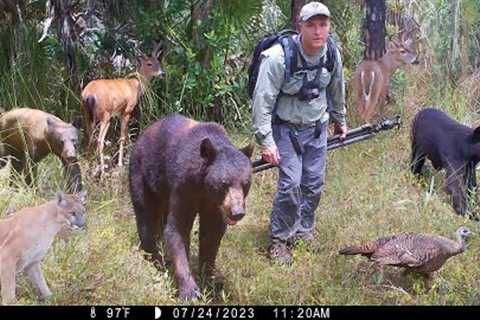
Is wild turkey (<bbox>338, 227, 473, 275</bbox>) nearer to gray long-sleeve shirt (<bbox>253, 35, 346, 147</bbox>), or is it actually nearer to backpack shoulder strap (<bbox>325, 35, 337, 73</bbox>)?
gray long-sleeve shirt (<bbox>253, 35, 346, 147</bbox>)

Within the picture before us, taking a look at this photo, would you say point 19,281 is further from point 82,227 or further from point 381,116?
point 381,116

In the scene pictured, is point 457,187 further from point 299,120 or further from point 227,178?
point 227,178

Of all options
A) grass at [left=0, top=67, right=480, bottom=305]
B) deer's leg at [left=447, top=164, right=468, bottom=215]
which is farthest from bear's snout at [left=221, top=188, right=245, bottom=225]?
deer's leg at [left=447, top=164, right=468, bottom=215]

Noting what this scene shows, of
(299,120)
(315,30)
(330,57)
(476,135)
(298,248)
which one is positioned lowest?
(298,248)

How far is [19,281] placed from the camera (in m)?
5.29

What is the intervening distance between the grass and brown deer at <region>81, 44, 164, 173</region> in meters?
0.45

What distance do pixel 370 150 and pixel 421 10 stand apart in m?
4.19

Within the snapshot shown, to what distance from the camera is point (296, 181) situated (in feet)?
20.4

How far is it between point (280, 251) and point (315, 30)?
76.0 inches

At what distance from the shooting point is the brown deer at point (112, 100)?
329 inches

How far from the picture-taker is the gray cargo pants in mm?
6246

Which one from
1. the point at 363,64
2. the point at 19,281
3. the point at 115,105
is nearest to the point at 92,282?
the point at 19,281

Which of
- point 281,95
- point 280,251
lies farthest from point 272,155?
point 280,251

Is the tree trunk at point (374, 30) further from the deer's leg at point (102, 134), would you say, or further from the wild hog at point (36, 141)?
the wild hog at point (36, 141)
